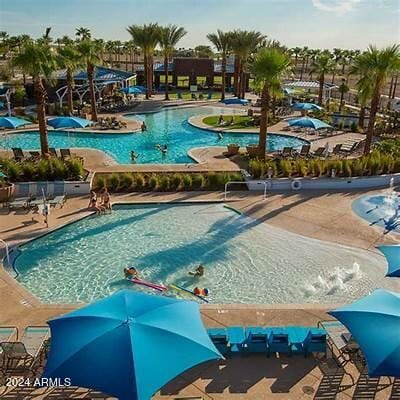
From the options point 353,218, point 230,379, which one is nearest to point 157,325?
point 230,379

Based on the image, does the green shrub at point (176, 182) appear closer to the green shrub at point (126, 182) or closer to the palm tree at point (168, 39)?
the green shrub at point (126, 182)

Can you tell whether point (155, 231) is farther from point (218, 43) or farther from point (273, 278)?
point (218, 43)

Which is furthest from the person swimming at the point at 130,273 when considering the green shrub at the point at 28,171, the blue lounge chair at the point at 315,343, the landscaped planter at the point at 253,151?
the landscaped planter at the point at 253,151

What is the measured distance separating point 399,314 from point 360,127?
31597mm

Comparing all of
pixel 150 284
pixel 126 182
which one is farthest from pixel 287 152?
pixel 150 284

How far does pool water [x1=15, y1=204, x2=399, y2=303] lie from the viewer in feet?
43.0

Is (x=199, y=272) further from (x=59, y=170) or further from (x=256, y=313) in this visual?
(x=59, y=170)

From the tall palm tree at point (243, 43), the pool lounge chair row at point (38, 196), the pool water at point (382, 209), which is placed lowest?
the pool water at point (382, 209)

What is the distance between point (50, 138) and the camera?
110 feet

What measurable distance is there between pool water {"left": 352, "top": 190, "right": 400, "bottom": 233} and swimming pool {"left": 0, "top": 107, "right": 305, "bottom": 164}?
1073 cm

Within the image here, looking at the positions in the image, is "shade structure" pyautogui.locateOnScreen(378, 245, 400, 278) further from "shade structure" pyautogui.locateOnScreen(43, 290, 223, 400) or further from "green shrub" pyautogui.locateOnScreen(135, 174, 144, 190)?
"green shrub" pyautogui.locateOnScreen(135, 174, 144, 190)

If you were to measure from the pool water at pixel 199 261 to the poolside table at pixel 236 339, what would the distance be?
2506 mm

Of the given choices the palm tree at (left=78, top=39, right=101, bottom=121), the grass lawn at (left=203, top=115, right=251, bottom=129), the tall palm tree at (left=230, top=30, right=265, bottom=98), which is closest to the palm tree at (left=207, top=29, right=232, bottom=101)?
the tall palm tree at (left=230, top=30, right=265, bottom=98)

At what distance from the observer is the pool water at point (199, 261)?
1310cm
